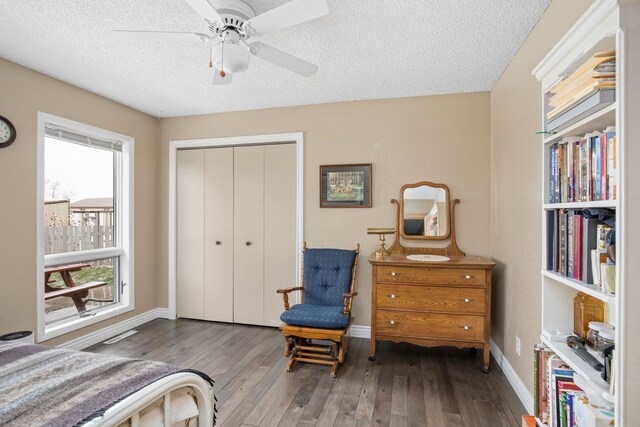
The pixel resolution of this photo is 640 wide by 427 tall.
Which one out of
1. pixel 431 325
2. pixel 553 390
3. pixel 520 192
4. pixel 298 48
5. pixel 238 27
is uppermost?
pixel 298 48

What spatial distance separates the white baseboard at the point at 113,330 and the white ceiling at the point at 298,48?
8.11 feet

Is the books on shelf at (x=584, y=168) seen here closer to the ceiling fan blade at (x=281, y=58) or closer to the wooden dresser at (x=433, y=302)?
the wooden dresser at (x=433, y=302)

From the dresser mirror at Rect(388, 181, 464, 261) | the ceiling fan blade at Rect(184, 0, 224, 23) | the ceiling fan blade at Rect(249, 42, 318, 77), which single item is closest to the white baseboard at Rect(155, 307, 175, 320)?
the dresser mirror at Rect(388, 181, 464, 261)

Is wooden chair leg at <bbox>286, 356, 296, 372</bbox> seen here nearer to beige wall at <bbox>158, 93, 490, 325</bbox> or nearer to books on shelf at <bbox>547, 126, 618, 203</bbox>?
beige wall at <bbox>158, 93, 490, 325</bbox>

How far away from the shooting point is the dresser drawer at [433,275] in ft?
8.71

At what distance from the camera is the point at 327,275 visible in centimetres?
322

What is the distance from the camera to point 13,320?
8.45 ft

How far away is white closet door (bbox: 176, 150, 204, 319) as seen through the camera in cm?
395

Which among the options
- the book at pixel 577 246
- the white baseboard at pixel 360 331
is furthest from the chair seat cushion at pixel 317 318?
the book at pixel 577 246

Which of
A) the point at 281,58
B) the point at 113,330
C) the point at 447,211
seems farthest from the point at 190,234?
the point at 447,211

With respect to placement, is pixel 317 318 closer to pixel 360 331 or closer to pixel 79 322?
pixel 360 331

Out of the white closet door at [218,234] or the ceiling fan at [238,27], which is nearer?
the ceiling fan at [238,27]

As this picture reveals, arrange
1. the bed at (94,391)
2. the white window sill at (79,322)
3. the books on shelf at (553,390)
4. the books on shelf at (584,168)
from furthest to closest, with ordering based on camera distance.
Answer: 1. the white window sill at (79,322)
2. the books on shelf at (553,390)
3. the books on shelf at (584,168)
4. the bed at (94,391)

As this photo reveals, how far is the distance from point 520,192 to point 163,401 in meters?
2.53
